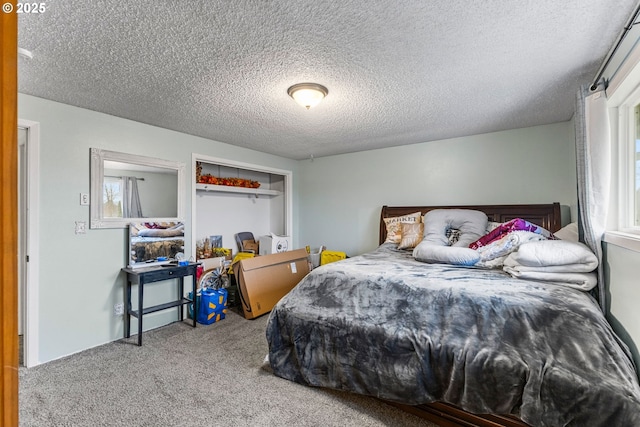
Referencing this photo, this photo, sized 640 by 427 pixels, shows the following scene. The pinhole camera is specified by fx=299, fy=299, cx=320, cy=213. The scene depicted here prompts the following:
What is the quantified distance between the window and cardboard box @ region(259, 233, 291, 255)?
2229 millimetres

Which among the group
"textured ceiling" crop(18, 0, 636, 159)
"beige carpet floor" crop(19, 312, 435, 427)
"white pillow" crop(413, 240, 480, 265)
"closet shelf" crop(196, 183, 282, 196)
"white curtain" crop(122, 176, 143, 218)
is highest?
"textured ceiling" crop(18, 0, 636, 159)

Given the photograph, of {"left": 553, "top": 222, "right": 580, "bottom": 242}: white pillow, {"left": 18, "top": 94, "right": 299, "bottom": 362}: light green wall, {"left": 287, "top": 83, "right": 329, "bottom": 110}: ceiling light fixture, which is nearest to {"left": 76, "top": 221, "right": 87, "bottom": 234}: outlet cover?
{"left": 18, "top": 94, "right": 299, "bottom": 362}: light green wall

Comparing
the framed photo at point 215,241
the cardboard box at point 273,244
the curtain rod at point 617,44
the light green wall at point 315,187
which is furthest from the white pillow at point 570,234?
the framed photo at point 215,241

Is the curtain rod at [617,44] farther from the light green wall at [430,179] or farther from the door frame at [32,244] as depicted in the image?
the door frame at [32,244]

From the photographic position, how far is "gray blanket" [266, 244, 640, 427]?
145cm

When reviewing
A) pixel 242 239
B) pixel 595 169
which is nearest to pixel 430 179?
pixel 595 169

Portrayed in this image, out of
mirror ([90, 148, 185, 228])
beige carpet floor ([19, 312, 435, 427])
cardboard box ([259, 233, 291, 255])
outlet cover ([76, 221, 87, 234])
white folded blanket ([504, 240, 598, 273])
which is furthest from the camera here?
cardboard box ([259, 233, 291, 255])

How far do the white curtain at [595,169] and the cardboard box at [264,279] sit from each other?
127 inches

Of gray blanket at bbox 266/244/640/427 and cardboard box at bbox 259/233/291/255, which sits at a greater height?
cardboard box at bbox 259/233/291/255

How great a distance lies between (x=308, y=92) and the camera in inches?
93.1

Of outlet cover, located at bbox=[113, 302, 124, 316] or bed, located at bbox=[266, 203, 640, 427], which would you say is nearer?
bed, located at bbox=[266, 203, 640, 427]

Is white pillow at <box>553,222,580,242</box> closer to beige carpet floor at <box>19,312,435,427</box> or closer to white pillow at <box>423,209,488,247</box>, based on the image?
white pillow at <box>423,209,488,247</box>

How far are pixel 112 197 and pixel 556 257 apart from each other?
3.94 m
